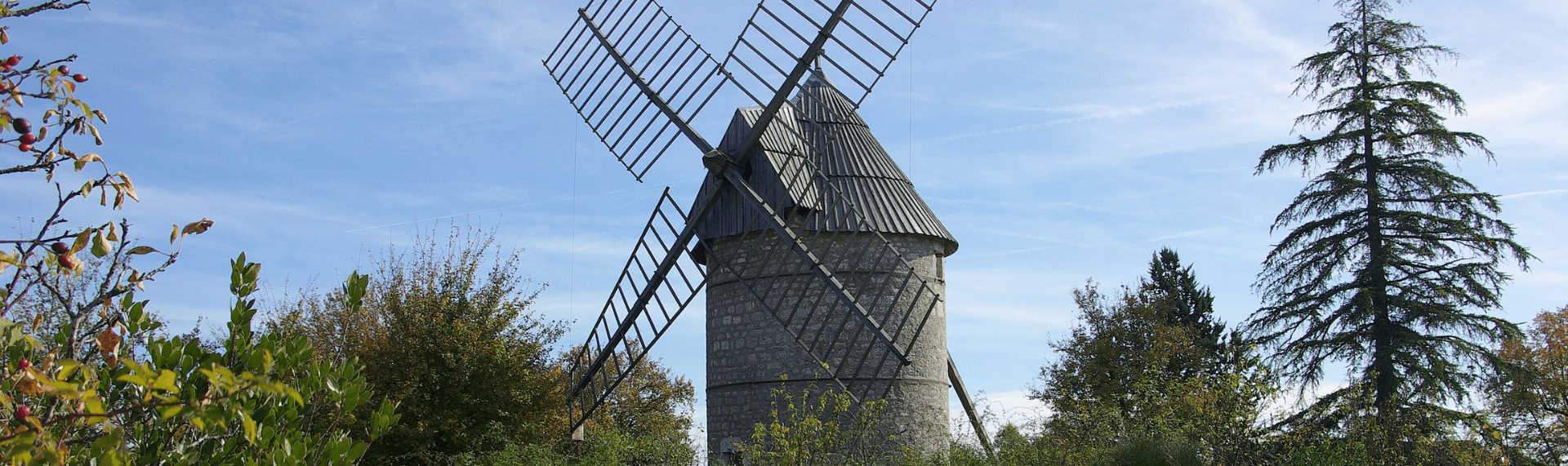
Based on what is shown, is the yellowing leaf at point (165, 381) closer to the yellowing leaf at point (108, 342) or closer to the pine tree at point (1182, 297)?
the yellowing leaf at point (108, 342)

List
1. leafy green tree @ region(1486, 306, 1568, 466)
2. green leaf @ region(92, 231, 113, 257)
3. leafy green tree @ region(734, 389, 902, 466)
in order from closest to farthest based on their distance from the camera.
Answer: green leaf @ region(92, 231, 113, 257), leafy green tree @ region(734, 389, 902, 466), leafy green tree @ region(1486, 306, 1568, 466)

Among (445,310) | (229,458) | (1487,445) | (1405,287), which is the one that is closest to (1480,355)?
(1405,287)

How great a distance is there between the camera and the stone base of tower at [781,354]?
13992 mm

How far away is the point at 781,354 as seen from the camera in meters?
14.1

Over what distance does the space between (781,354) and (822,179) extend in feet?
7.07

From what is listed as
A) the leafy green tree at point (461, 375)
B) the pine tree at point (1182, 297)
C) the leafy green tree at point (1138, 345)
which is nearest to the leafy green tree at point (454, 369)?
the leafy green tree at point (461, 375)

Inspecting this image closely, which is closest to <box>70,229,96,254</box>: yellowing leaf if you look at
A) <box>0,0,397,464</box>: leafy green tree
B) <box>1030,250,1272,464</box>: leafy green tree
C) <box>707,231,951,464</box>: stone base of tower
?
<box>0,0,397,464</box>: leafy green tree

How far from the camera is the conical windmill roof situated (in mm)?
14148

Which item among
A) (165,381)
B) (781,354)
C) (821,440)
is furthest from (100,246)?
(781,354)

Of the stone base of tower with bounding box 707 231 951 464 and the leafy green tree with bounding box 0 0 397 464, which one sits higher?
the stone base of tower with bounding box 707 231 951 464

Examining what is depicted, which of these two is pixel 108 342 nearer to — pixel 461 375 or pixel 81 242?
pixel 81 242

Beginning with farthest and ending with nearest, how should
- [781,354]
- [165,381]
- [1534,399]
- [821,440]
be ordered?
1. [1534,399]
2. [781,354]
3. [821,440]
4. [165,381]

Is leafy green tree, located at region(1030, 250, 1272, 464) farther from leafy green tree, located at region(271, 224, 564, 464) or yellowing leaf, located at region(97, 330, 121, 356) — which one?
yellowing leaf, located at region(97, 330, 121, 356)

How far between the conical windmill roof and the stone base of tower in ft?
0.67
